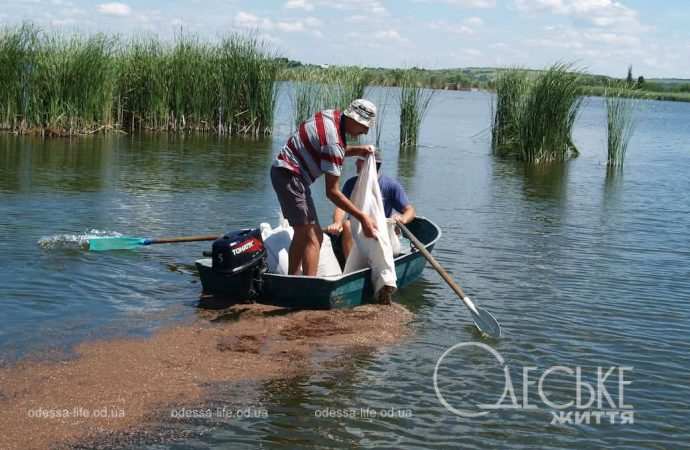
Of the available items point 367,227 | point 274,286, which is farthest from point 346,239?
point 274,286

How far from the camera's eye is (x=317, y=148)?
25.1 ft

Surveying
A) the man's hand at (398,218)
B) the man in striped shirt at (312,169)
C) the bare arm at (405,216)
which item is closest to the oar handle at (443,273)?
the man's hand at (398,218)

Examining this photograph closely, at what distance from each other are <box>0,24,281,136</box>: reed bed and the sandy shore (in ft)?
47.6

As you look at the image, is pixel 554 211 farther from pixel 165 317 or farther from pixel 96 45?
pixel 96 45

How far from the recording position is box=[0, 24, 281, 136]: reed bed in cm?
2061

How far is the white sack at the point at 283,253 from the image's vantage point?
8336 millimetres

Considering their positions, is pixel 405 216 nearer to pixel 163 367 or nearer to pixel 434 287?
pixel 434 287

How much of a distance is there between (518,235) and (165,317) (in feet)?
20.3

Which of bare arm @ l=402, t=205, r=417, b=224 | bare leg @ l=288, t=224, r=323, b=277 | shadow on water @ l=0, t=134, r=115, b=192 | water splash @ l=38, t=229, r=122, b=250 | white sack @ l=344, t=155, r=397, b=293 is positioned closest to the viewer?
bare leg @ l=288, t=224, r=323, b=277

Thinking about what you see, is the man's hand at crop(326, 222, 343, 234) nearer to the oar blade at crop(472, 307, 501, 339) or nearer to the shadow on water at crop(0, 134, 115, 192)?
the oar blade at crop(472, 307, 501, 339)

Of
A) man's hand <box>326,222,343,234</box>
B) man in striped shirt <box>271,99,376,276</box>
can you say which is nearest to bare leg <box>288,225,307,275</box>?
man in striped shirt <box>271,99,376,276</box>

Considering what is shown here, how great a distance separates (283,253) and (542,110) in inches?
559

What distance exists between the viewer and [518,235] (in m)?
12.6

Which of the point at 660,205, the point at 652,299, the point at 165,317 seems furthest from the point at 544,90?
the point at 165,317
